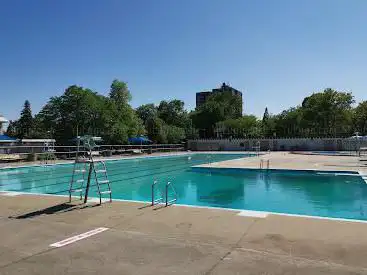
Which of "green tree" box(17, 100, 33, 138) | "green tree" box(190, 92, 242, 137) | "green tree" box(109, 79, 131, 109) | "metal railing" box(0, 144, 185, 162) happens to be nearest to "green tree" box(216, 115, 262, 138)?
"green tree" box(190, 92, 242, 137)

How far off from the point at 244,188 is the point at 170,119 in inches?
2149

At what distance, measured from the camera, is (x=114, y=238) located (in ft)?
17.0

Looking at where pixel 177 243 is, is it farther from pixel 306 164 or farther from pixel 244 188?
pixel 306 164

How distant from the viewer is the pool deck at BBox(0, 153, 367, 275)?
13.1 ft

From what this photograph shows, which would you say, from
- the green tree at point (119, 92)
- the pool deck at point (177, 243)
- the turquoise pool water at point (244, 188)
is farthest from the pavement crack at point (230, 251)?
the green tree at point (119, 92)

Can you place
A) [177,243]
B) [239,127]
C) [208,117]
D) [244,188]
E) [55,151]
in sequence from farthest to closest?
[208,117], [239,127], [55,151], [244,188], [177,243]

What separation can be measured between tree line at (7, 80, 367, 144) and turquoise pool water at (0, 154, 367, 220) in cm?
1400

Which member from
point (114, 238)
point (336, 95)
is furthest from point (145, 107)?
point (114, 238)

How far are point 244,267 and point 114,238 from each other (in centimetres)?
202

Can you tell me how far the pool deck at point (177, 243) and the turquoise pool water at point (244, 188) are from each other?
14.5 ft

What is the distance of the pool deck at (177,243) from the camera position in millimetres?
3984

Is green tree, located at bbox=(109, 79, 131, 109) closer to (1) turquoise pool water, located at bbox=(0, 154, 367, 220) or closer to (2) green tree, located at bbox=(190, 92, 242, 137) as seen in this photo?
(1) turquoise pool water, located at bbox=(0, 154, 367, 220)

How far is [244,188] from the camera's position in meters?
14.4

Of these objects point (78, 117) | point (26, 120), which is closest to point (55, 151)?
point (78, 117)
